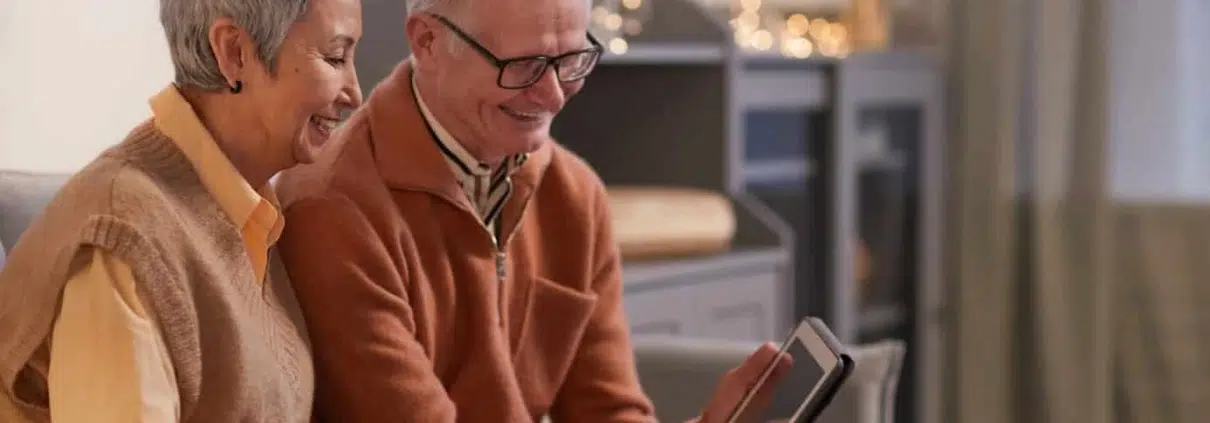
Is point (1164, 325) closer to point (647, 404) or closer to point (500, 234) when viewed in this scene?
point (647, 404)

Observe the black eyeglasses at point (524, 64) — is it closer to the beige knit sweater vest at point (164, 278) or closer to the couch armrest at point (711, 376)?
the beige knit sweater vest at point (164, 278)

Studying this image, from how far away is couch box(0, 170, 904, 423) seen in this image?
173 centimetres

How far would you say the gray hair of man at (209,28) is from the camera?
→ 98cm

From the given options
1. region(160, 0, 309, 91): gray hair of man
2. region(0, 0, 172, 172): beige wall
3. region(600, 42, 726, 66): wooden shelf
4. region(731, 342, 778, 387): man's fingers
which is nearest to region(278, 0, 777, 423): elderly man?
region(731, 342, 778, 387): man's fingers

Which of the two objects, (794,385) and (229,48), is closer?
(229,48)

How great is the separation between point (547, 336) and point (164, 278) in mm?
523

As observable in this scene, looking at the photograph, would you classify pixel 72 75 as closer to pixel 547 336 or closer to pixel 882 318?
pixel 547 336

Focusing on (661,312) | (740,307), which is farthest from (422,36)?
(740,307)

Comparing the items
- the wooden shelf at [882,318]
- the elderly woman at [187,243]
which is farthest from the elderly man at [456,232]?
the wooden shelf at [882,318]

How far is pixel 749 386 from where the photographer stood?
52.9 inches

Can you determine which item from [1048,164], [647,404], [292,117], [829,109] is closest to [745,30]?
[829,109]

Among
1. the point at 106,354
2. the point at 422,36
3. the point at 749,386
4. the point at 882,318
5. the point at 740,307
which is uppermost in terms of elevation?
the point at 422,36

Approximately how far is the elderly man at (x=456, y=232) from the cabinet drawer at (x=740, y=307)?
88 centimetres

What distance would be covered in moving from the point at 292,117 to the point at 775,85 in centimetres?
170
